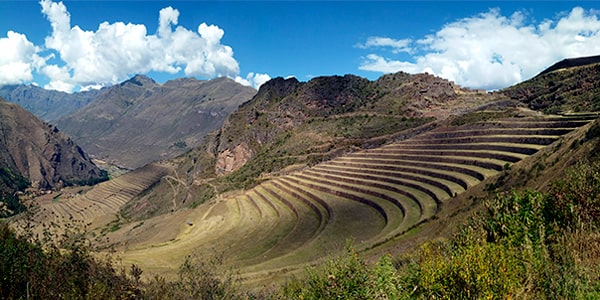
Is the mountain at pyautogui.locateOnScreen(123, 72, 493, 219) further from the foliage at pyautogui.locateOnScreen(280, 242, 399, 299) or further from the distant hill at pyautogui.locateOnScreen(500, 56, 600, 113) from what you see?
the foliage at pyautogui.locateOnScreen(280, 242, 399, 299)

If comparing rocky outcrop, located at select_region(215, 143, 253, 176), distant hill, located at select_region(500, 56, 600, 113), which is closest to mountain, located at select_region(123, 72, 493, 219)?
rocky outcrop, located at select_region(215, 143, 253, 176)

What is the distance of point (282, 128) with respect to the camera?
112m

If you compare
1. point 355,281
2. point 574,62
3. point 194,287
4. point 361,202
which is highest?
point 574,62

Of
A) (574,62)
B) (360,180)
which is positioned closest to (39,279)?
(360,180)

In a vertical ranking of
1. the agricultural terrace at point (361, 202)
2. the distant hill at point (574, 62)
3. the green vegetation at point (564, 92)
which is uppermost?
the distant hill at point (574, 62)

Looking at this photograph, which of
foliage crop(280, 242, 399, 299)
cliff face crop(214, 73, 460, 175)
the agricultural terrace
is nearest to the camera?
foliage crop(280, 242, 399, 299)

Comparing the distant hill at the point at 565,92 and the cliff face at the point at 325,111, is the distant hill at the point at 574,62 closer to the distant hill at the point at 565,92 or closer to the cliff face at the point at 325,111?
the distant hill at the point at 565,92

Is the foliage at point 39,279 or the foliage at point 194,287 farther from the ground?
the foliage at point 39,279

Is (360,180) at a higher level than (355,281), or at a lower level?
lower

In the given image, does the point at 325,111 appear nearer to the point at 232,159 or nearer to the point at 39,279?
the point at 232,159

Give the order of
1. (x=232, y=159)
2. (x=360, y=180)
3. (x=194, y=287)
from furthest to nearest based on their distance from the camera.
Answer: (x=232, y=159) → (x=360, y=180) → (x=194, y=287)

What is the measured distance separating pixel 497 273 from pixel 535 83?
304ft

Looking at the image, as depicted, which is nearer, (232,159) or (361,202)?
(361,202)

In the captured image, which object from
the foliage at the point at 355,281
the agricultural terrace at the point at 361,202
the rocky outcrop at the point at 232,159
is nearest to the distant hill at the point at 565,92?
the agricultural terrace at the point at 361,202
